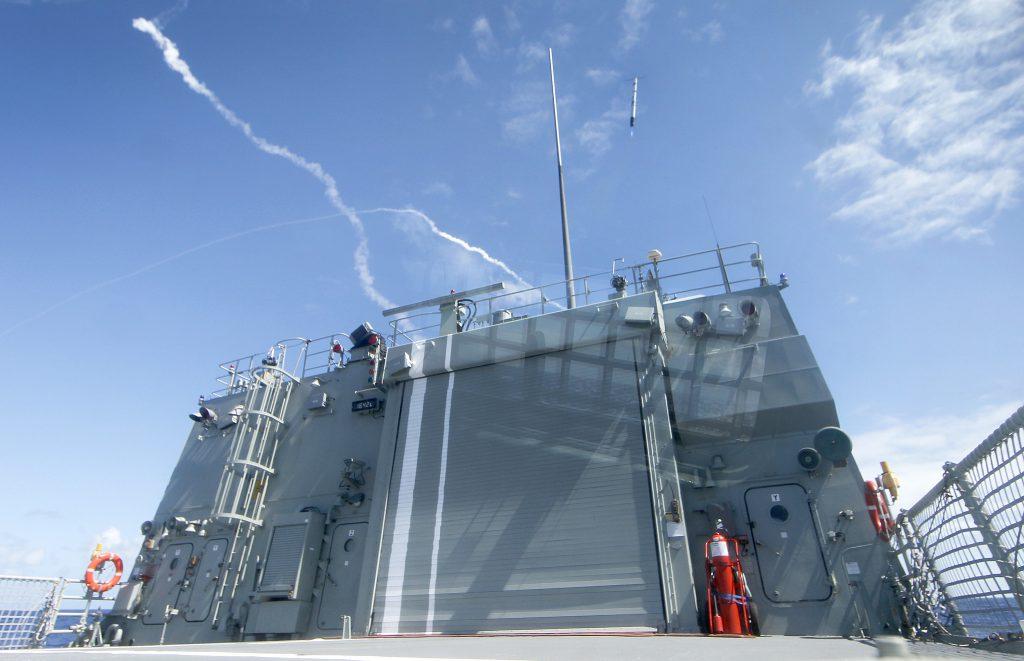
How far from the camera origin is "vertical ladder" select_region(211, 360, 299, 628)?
11.2m

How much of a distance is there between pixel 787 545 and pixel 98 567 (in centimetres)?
1357

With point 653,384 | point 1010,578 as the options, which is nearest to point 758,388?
point 653,384

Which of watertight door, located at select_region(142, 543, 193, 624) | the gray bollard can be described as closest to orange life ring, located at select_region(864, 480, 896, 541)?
the gray bollard

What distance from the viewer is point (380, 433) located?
37.3 ft

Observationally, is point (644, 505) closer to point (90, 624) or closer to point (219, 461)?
point (219, 461)

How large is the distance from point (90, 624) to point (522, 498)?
10041 mm

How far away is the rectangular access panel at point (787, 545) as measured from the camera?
24.4 ft

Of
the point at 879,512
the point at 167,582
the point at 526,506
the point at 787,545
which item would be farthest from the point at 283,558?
the point at 879,512

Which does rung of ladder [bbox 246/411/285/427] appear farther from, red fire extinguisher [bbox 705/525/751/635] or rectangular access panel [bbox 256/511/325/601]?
red fire extinguisher [bbox 705/525/751/635]

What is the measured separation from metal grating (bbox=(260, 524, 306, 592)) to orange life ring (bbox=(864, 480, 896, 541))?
8977 millimetres

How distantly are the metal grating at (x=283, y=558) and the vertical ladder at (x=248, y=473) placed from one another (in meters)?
1.11

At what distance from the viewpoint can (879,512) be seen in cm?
740

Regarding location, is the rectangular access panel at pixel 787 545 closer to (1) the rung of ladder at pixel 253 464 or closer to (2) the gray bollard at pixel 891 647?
(2) the gray bollard at pixel 891 647

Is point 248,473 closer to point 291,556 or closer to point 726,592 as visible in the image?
point 291,556
